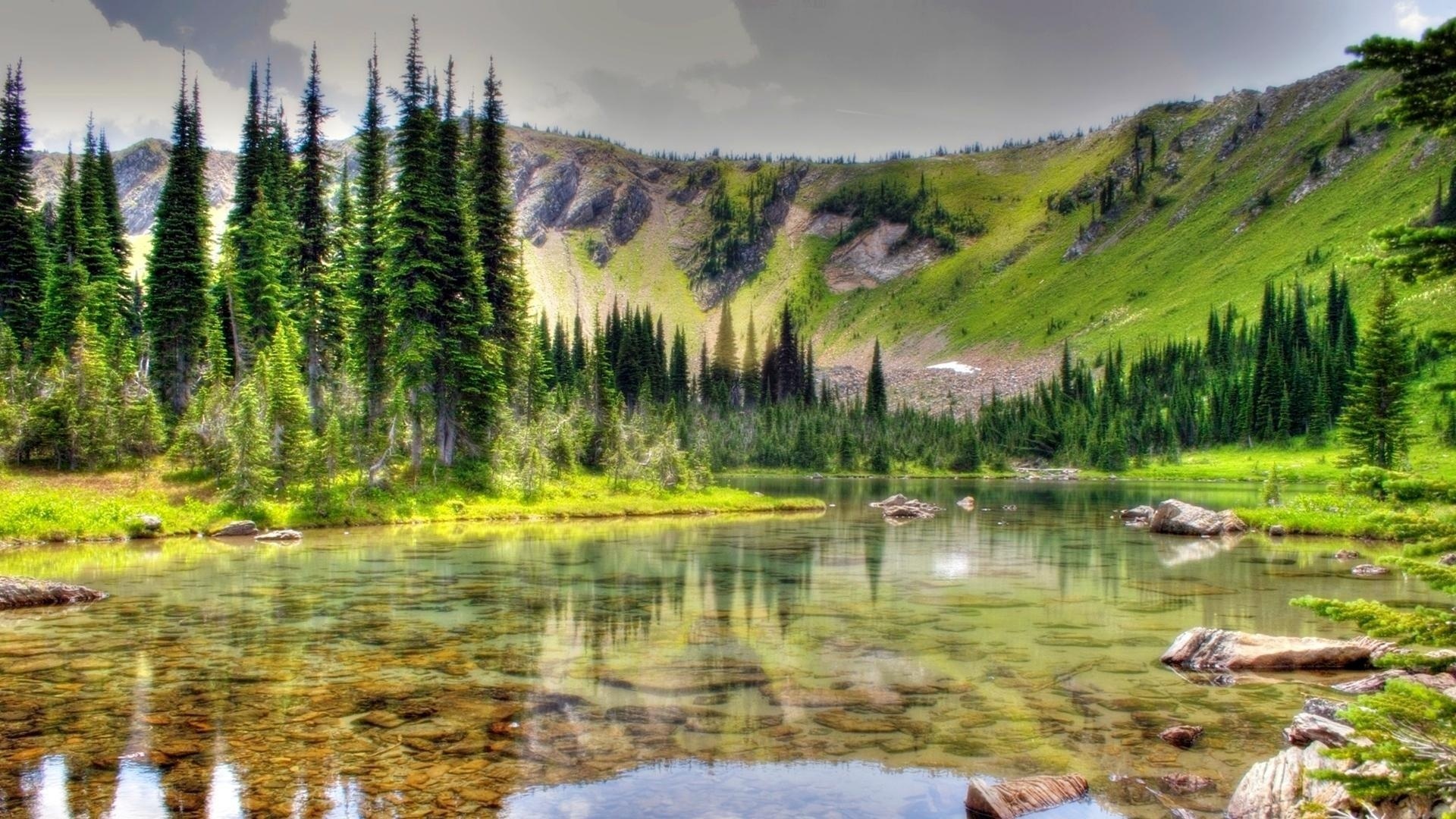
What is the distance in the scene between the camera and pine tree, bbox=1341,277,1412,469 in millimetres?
55188

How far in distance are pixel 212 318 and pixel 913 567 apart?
168 ft

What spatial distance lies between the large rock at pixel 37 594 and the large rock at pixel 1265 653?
27.4 m

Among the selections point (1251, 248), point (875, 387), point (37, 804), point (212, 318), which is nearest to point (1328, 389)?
point (875, 387)

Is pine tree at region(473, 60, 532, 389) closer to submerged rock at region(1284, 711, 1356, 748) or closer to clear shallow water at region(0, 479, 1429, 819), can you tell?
clear shallow water at region(0, 479, 1429, 819)

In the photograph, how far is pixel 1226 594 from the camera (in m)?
27.4

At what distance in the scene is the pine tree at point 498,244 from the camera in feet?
206

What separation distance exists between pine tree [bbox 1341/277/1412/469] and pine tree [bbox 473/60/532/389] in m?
56.7

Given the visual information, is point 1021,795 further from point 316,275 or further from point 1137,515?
point 316,275

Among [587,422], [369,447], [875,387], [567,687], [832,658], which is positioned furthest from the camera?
[875,387]

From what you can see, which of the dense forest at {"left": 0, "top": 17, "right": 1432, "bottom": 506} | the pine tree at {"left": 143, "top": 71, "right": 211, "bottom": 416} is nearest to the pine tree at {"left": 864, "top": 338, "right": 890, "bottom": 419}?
the dense forest at {"left": 0, "top": 17, "right": 1432, "bottom": 506}

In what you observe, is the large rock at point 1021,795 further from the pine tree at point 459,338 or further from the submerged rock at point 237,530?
the pine tree at point 459,338

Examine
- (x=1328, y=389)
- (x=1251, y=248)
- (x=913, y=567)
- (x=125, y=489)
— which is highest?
(x=1251, y=248)

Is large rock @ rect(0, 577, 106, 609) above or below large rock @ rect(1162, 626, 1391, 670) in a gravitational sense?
above

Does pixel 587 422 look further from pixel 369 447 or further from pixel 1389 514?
pixel 1389 514
